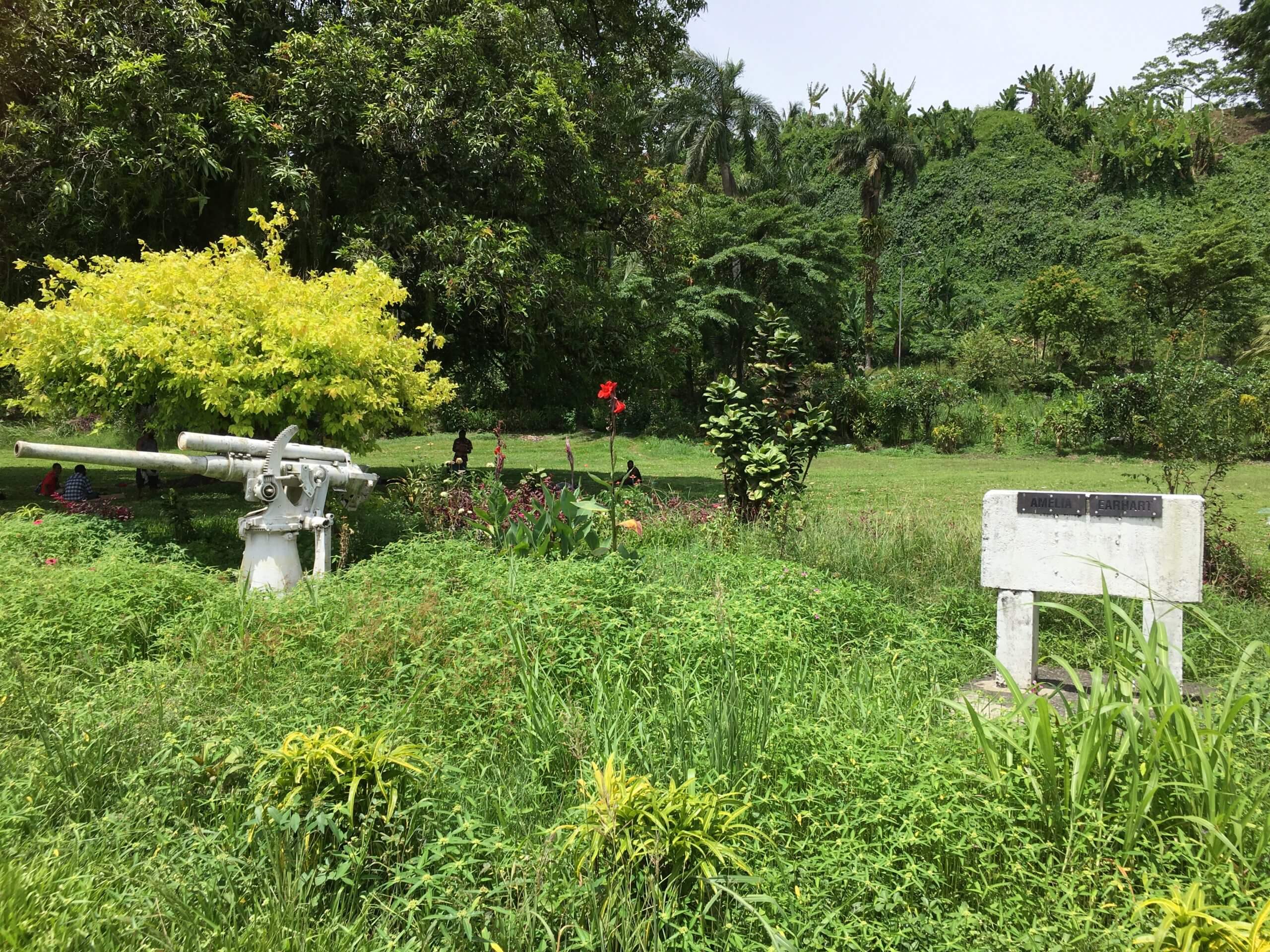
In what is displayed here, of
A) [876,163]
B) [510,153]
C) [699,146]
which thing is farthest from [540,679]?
[876,163]

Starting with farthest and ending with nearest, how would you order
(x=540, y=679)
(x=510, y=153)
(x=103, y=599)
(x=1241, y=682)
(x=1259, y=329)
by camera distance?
(x=1259, y=329), (x=510, y=153), (x=103, y=599), (x=1241, y=682), (x=540, y=679)

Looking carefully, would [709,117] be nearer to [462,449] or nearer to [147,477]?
[462,449]

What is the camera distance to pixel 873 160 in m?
32.6

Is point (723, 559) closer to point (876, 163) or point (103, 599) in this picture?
point (103, 599)

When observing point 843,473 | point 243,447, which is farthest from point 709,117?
point 243,447

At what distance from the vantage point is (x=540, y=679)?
3486mm

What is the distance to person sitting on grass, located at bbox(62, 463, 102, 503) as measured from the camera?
33.3 ft

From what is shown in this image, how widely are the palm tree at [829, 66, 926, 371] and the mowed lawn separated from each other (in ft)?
37.6

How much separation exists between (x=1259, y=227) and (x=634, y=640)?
40.6 m

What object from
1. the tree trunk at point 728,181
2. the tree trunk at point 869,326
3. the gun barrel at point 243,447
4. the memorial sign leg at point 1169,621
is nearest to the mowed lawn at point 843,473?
the gun barrel at point 243,447

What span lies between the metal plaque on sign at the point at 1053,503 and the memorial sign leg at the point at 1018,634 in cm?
47

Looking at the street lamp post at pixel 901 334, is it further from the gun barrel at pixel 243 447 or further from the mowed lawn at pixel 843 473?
the gun barrel at pixel 243 447

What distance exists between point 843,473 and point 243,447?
593 inches

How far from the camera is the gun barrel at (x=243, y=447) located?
223 inches
